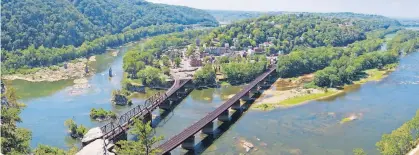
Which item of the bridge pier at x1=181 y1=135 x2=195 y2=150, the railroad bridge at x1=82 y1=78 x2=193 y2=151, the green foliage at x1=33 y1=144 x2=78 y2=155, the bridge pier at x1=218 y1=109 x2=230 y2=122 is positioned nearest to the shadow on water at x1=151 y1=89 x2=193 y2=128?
the railroad bridge at x1=82 y1=78 x2=193 y2=151

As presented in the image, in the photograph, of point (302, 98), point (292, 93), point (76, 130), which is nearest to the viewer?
point (76, 130)

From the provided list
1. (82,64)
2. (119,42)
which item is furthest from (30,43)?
(119,42)

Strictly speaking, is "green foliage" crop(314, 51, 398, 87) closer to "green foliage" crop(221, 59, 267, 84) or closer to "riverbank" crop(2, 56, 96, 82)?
"green foliage" crop(221, 59, 267, 84)

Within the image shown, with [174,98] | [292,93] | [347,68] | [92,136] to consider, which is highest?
[92,136]

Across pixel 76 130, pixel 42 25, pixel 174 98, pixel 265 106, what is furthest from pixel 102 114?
pixel 42 25

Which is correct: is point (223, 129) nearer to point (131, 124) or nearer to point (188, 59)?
point (131, 124)

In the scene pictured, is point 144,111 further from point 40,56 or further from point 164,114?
point 40,56
